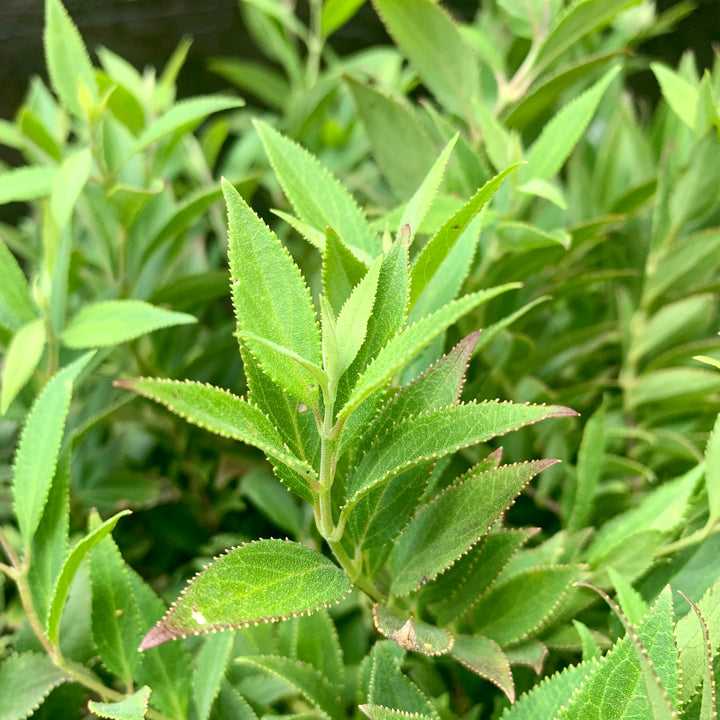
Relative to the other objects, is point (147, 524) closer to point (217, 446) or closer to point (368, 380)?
point (217, 446)

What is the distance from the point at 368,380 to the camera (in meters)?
0.27

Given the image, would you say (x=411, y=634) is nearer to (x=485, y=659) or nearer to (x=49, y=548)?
(x=485, y=659)

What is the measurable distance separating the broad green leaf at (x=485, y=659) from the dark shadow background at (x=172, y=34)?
42.6 inches

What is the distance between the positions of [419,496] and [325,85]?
0.38 metres

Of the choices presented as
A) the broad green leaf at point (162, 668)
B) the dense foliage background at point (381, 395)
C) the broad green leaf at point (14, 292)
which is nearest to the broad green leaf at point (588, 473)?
the dense foliage background at point (381, 395)

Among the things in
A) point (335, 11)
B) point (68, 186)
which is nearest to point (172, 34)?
point (335, 11)

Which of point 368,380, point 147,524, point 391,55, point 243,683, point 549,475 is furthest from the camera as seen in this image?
point 391,55

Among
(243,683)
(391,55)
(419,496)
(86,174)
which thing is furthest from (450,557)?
(391,55)

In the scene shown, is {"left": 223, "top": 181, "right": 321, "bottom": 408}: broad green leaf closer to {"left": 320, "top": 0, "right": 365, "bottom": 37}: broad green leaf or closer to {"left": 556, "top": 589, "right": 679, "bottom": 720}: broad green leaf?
{"left": 556, "top": 589, "right": 679, "bottom": 720}: broad green leaf

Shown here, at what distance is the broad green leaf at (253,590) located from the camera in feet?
0.88

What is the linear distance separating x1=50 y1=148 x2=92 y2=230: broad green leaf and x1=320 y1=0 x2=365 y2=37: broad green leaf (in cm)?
29

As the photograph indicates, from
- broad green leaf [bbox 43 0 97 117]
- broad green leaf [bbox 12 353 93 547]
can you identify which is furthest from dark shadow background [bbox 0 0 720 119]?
broad green leaf [bbox 12 353 93 547]

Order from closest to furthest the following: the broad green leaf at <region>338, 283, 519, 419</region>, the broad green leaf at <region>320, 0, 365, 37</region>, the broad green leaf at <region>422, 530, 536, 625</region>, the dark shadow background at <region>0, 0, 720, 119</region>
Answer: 1. the broad green leaf at <region>338, 283, 519, 419</region>
2. the broad green leaf at <region>422, 530, 536, 625</region>
3. the broad green leaf at <region>320, 0, 365, 37</region>
4. the dark shadow background at <region>0, 0, 720, 119</region>

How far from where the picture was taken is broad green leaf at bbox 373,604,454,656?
29 cm
